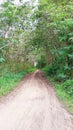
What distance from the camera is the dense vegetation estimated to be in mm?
18609

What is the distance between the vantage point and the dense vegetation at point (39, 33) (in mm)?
18609

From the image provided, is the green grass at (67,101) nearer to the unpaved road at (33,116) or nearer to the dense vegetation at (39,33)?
the unpaved road at (33,116)

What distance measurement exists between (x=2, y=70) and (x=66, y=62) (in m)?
6.30

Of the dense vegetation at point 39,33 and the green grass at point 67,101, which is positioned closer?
the green grass at point 67,101

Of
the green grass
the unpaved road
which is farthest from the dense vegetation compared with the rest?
the unpaved road

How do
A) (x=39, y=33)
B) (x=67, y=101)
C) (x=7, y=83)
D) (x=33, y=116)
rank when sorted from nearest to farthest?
(x=33, y=116) < (x=67, y=101) < (x=7, y=83) < (x=39, y=33)

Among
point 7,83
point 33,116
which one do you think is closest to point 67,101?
point 33,116

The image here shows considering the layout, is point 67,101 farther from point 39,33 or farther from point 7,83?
point 39,33

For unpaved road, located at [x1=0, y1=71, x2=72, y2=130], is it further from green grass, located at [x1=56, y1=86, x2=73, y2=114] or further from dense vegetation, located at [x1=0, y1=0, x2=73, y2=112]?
dense vegetation, located at [x1=0, y1=0, x2=73, y2=112]

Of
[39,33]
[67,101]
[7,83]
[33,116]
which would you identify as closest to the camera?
[33,116]

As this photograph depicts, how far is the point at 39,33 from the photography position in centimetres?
2378

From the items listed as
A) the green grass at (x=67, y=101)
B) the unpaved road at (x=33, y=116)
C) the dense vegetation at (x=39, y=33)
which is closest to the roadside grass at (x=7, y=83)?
the dense vegetation at (x=39, y=33)

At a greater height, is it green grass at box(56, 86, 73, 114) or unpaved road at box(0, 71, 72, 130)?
unpaved road at box(0, 71, 72, 130)

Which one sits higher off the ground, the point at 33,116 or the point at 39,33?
the point at 39,33
